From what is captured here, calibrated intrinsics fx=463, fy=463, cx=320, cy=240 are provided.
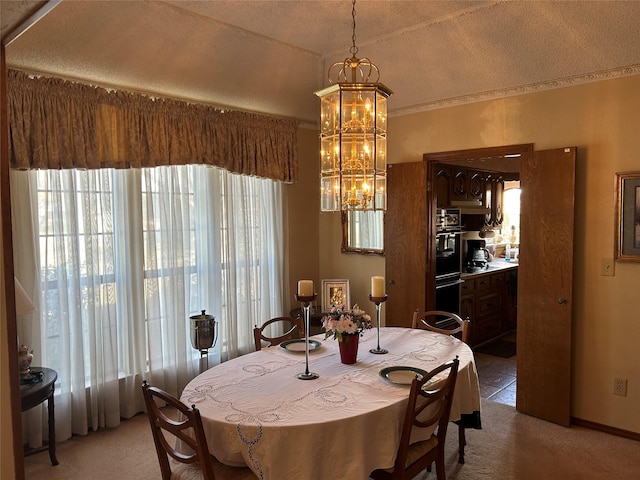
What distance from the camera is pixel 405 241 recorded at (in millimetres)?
4387

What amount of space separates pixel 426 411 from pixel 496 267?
4.16 m

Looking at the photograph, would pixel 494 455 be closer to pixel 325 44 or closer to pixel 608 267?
pixel 608 267

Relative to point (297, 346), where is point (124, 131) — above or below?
above

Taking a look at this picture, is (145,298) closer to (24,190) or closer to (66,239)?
(66,239)

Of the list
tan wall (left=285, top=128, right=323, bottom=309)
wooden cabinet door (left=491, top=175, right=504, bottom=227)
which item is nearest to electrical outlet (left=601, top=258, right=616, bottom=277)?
tan wall (left=285, top=128, right=323, bottom=309)

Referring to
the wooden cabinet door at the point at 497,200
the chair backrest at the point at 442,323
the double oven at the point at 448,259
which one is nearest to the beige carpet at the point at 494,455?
the chair backrest at the point at 442,323

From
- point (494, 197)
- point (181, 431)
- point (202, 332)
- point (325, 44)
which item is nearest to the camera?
point (181, 431)

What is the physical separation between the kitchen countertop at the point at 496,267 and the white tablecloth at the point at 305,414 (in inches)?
114

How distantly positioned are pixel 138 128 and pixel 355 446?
2748 mm

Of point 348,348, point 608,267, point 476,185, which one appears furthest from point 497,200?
point 348,348

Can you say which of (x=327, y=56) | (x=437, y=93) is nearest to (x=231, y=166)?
(x=327, y=56)

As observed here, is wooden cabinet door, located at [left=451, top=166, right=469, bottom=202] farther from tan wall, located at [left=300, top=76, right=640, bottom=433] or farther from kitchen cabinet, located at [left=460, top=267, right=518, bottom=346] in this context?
tan wall, located at [left=300, top=76, right=640, bottom=433]

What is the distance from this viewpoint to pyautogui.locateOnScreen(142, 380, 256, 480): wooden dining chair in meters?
1.77

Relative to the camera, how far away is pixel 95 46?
10.1ft
